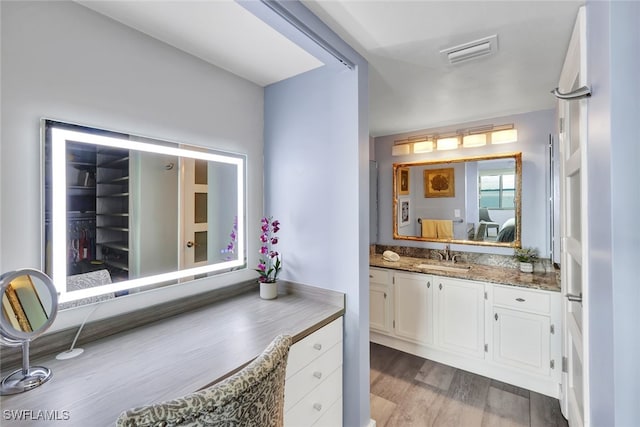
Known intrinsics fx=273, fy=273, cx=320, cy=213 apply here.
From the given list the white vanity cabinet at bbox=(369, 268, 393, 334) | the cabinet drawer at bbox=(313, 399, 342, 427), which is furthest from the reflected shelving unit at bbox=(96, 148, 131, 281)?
the white vanity cabinet at bbox=(369, 268, 393, 334)

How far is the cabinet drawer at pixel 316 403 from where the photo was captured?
49.7 inches

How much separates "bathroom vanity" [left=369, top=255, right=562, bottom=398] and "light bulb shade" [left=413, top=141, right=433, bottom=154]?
1.21 metres

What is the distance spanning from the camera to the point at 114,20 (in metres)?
1.28

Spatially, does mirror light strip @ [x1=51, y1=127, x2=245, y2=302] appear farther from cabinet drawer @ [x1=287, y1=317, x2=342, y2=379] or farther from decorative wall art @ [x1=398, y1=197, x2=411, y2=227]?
decorative wall art @ [x1=398, y1=197, x2=411, y2=227]

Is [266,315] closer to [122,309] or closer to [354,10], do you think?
[122,309]

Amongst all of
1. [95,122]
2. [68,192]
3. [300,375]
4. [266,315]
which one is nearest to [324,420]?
[300,375]

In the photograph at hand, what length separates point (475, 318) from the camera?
2.31m

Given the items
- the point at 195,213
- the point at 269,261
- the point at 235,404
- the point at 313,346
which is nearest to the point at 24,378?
the point at 235,404

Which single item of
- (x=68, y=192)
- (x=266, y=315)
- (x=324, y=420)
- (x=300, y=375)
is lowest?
(x=324, y=420)

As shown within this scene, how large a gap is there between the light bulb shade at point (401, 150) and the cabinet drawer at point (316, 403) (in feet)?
7.83

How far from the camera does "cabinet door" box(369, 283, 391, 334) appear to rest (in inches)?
107

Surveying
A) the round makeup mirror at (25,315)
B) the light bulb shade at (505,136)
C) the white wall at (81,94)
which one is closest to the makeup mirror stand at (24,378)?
the round makeup mirror at (25,315)

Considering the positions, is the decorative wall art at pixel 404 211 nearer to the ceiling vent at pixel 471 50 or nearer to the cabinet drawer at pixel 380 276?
the cabinet drawer at pixel 380 276

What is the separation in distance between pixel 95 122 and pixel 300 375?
1.49 meters
